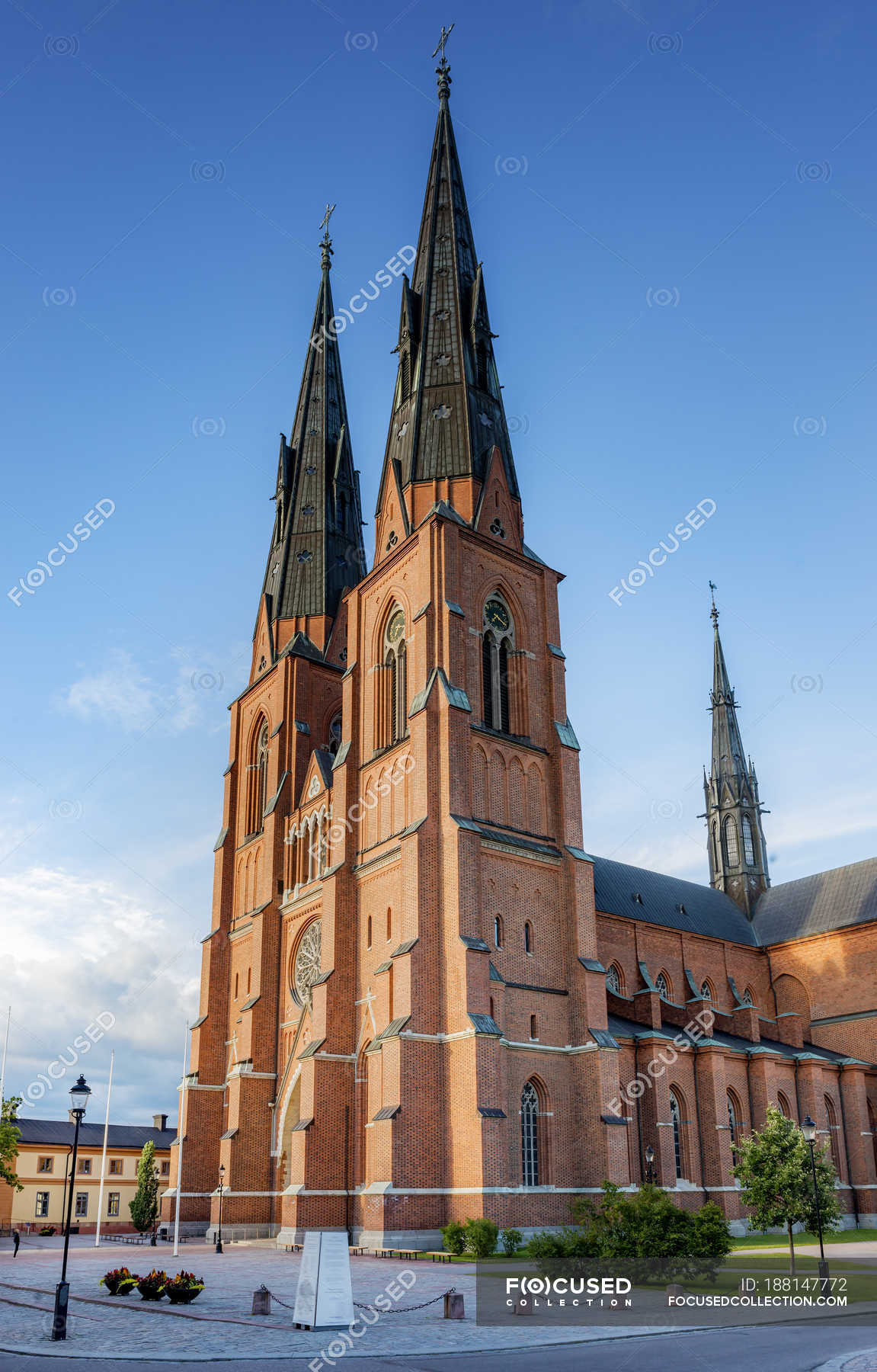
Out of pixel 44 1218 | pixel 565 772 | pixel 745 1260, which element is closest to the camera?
pixel 745 1260

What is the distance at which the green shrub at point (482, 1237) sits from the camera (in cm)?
2761

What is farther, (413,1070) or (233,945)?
(233,945)

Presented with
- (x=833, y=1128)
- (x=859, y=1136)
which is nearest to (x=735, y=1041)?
(x=833, y=1128)

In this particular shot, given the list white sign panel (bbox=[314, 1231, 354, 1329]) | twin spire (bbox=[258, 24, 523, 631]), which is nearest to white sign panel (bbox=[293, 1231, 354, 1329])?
white sign panel (bbox=[314, 1231, 354, 1329])

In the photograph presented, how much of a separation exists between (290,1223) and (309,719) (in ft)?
69.0

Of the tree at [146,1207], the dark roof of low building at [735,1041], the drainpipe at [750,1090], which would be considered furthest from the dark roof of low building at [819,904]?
the tree at [146,1207]

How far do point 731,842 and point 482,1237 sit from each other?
4117cm

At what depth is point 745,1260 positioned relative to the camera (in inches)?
1102

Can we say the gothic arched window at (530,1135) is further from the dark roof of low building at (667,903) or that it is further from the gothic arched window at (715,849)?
the gothic arched window at (715,849)

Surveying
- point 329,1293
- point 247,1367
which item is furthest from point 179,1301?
point 247,1367

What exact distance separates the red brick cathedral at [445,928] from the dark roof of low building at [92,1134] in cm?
2542

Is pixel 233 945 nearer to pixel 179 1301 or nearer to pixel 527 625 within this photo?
pixel 527 625

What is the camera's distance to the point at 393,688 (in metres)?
41.2

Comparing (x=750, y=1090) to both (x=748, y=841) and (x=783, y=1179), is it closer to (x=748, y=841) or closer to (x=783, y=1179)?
(x=783, y=1179)
